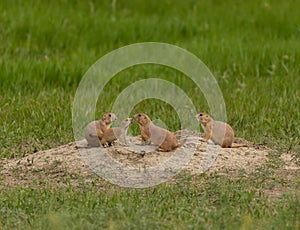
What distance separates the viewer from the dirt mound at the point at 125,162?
6.66 metres

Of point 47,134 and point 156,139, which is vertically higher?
point 156,139

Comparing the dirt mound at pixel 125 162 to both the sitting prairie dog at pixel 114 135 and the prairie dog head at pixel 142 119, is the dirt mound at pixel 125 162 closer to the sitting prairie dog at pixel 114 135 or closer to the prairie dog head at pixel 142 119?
the sitting prairie dog at pixel 114 135

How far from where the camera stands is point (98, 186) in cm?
646

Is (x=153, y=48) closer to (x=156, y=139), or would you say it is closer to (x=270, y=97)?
(x=270, y=97)

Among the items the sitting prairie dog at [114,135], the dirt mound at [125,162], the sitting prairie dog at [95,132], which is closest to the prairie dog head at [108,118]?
the sitting prairie dog at [95,132]

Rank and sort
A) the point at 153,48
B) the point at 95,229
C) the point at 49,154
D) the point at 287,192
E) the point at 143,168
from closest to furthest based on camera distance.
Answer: the point at 95,229
the point at 287,192
the point at 143,168
the point at 49,154
the point at 153,48

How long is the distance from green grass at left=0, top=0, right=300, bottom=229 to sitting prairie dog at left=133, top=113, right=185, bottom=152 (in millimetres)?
532

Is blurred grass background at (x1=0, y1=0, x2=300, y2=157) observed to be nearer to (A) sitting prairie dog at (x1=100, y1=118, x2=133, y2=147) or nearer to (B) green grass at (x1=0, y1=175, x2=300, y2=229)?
(A) sitting prairie dog at (x1=100, y1=118, x2=133, y2=147)

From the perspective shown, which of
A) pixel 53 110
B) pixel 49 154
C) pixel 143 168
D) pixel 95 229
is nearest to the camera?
pixel 95 229

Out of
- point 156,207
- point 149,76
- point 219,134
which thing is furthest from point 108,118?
point 149,76

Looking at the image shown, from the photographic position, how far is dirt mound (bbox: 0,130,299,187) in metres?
6.66

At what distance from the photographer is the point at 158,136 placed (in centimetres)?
690

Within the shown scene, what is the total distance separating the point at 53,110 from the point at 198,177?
2.65 m

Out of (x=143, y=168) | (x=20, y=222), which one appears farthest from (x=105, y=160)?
(x=20, y=222)
